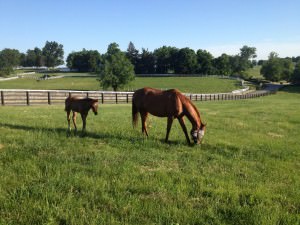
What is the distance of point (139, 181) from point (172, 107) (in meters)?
4.38

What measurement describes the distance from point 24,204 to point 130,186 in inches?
68.6

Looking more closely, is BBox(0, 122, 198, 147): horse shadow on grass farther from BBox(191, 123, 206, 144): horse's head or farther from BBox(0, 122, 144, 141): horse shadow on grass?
BBox(191, 123, 206, 144): horse's head

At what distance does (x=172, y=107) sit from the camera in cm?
973

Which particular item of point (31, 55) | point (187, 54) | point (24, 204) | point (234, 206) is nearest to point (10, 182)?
point (24, 204)

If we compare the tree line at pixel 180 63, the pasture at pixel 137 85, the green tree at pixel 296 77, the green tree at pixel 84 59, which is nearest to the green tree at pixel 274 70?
the tree line at pixel 180 63

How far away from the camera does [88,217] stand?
4.29 metres

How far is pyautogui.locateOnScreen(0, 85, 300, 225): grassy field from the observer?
14.6 feet

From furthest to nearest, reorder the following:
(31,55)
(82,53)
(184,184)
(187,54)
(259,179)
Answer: (31,55)
(82,53)
(187,54)
(259,179)
(184,184)

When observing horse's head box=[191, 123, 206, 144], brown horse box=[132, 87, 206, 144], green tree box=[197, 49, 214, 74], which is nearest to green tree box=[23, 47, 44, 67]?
green tree box=[197, 49, 214, 74]

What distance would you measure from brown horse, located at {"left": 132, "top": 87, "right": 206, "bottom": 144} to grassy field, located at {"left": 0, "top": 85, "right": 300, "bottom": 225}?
53 centimetres

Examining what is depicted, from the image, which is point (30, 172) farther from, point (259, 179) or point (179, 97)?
point (179, 97)

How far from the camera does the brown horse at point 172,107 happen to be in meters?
9.50

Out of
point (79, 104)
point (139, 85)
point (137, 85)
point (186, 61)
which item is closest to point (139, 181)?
point (79, 104)

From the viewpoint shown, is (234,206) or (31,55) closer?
(234,206)
